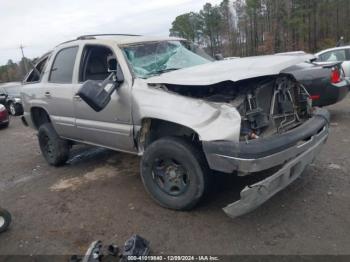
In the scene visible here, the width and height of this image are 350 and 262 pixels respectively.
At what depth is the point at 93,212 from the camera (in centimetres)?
430

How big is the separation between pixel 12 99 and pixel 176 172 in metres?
14.7

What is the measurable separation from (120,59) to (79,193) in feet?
6.03

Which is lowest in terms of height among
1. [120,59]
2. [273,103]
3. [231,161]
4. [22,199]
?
[22,199]

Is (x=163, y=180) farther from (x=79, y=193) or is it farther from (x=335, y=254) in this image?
(x=335, y=254)

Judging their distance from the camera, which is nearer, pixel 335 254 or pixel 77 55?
pixel 335 254

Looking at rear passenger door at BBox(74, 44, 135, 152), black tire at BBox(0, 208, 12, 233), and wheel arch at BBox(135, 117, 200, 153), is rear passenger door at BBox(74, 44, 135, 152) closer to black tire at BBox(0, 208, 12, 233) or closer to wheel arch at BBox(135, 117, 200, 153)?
wheel arch at BBox(135, 117, 200, 153)

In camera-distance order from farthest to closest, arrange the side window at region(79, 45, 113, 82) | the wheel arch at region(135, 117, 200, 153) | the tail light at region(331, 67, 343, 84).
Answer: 1. the tail light at region(331, 67, 343, 84)
2. the side window at region(79, 45, 113, 82)
3. the wheel arch at region(135, 117, 200, 153)

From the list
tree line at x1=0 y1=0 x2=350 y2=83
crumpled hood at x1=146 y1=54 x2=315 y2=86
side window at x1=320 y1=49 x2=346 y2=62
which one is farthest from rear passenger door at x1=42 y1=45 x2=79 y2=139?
tree line at x1=0 y1=0 x2=350 y2=83

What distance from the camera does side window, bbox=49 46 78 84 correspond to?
536cm

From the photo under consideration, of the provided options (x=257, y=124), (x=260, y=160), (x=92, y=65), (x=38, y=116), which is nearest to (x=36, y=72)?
(x=38, y=116)

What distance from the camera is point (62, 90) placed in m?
5.38

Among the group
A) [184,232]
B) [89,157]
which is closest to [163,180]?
[184,232]

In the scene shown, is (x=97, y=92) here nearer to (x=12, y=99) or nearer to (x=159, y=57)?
(x=159, y=57)

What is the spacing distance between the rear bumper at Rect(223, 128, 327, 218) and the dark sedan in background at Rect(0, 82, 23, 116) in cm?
1415
